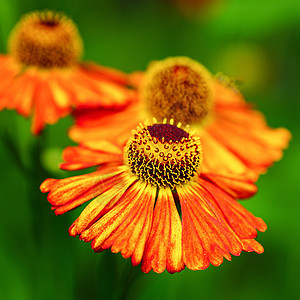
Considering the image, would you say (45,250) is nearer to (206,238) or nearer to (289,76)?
(206,238)

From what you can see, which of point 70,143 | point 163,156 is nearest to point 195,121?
point 163,156

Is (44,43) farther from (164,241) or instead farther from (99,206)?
(164,241)

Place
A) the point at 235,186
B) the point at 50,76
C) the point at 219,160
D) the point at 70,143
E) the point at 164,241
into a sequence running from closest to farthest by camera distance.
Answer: the point at 164,241 → the point at 235,186 → the point at 219,160 → the point at 50,76 → the point at 70,143

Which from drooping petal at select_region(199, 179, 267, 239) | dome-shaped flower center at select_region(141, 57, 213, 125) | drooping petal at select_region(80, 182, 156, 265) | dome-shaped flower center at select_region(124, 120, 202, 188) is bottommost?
drooping petal at select_region(80, 182, 156, 265)

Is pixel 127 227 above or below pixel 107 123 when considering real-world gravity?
below

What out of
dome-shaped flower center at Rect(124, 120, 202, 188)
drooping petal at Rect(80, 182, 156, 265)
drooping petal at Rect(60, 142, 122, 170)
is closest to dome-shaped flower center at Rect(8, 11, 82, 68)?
drooping petal at Rect(60, 142, 122, 170)

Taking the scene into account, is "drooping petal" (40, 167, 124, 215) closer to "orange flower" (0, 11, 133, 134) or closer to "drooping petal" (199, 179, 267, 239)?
"drooping petal" (199, 179, 267, 239)

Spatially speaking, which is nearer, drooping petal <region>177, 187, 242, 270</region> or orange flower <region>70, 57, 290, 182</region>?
drooping petal <region>177, 187, 242, 270</region>
